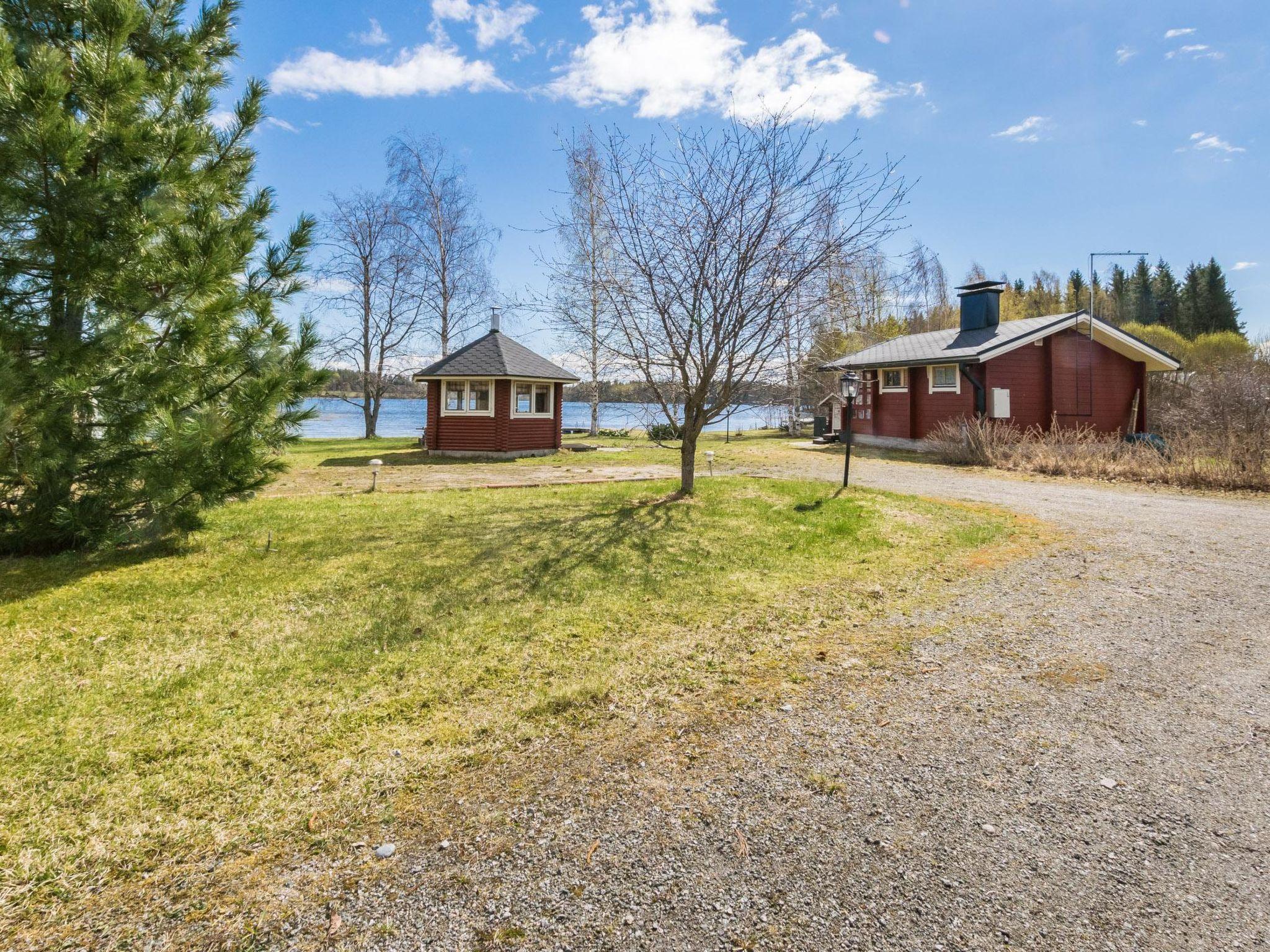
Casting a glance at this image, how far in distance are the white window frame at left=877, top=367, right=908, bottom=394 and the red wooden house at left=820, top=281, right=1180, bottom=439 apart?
1.6 inches

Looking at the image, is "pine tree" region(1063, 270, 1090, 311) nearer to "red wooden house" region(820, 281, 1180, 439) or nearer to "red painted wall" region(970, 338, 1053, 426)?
"red wooden house" region(820, 281, 1180, 439)

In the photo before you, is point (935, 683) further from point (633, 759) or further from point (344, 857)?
point (344, 857)

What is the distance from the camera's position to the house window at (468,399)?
54.3 ft

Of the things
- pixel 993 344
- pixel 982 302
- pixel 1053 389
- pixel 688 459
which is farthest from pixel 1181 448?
pixel 688 459

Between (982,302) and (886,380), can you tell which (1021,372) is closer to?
(982,302)

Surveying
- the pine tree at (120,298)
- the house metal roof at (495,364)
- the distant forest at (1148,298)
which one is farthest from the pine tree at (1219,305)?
the pine tree at (120,298)

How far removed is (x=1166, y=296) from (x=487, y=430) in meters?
61.9

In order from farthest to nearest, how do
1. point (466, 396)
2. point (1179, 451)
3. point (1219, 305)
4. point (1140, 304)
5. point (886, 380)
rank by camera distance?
point (1140, 304) → point (1219, 305) → point (886, 380) → point (466, 396) → point (1179, 451)

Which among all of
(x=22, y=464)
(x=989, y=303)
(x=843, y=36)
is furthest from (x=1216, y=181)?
(x=22, y=464)

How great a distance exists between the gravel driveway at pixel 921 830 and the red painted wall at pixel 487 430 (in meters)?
14.2

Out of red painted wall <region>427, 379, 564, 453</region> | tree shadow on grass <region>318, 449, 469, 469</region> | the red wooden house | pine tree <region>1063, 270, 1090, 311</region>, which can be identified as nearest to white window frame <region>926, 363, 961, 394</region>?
the red wooden house

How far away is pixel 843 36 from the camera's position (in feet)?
28.0

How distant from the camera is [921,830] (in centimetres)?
213

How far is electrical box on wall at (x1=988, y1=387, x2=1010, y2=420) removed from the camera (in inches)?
674
